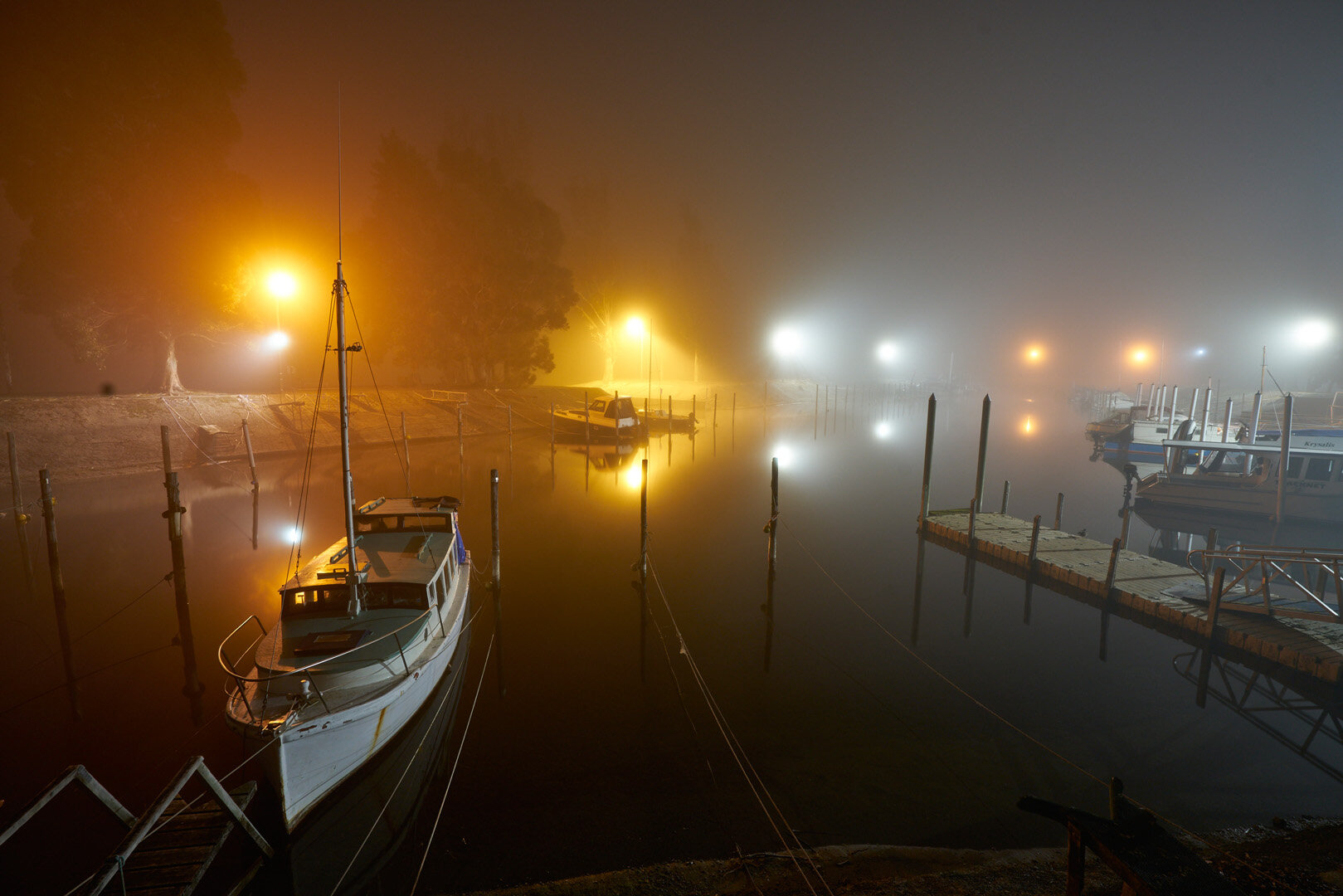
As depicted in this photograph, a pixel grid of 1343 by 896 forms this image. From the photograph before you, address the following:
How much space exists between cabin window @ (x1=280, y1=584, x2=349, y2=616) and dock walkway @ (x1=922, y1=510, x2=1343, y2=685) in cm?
1783

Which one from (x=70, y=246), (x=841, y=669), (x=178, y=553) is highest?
(x=70, y=246)

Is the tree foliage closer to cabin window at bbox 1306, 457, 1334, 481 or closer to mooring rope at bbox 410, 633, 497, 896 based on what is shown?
mooring rope at bbox 410, 633, 497, 896

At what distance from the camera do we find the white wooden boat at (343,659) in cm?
752

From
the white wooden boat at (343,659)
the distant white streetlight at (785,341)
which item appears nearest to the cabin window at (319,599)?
the white wooden boat at (343,659)

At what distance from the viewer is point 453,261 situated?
46.2m

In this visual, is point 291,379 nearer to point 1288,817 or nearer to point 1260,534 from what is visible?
point 1288,817

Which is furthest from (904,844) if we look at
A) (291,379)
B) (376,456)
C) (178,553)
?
(291,379)

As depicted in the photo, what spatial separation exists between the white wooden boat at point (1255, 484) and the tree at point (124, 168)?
5020 cm

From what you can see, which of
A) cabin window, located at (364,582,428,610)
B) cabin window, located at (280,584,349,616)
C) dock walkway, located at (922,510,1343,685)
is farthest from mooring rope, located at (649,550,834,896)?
dock walkway, located at (922,510,1343,685)

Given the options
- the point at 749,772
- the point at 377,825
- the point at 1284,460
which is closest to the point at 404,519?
the point at 377,825

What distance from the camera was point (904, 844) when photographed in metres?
7.93

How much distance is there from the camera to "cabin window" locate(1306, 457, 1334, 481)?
78.8ft

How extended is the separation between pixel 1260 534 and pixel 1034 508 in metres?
7.96

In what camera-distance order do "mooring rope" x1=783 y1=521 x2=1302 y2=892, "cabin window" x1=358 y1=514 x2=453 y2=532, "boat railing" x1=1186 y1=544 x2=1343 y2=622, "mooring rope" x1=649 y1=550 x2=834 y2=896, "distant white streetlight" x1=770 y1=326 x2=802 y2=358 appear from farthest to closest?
"distant white streetlight" x1=770 y1=326 x2=802 y2=358 < "cabin window" x1=358 y1=514 x2=453 y2=532 < "boat railing" x1=1186 y1=544 x2=1343 y2=622 < "mooring rope" x1=649 y1=550 x2=834 y2=896 < "mooring rope" x1=783 y1=521 x2=1302 y2=892
